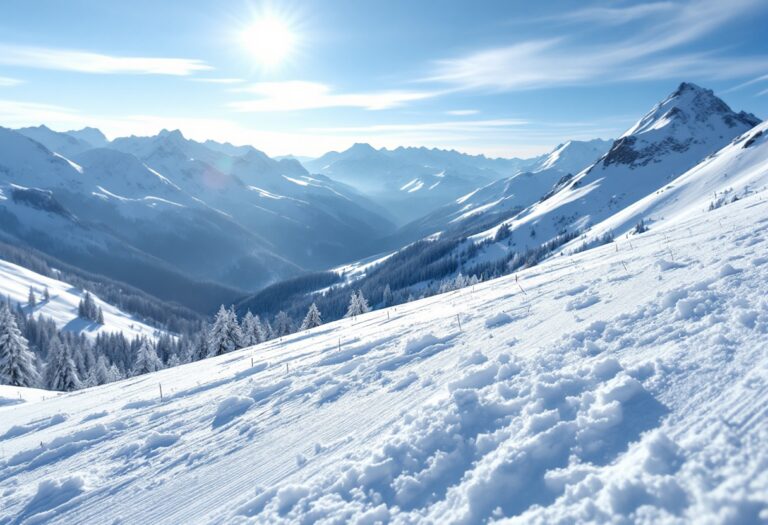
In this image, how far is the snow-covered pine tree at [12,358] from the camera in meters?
39.8

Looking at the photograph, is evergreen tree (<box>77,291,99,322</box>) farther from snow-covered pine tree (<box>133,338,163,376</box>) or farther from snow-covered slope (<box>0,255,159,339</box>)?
snow-covered pine tree (<box>133,338,163,376</box>)

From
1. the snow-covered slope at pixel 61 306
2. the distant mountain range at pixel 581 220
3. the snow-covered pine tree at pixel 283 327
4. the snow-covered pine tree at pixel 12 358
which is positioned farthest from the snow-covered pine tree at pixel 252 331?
the snow-covered slope at pixel 61 306

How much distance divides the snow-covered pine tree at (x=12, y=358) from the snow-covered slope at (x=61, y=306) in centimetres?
7600

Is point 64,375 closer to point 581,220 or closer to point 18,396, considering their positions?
point 18,396

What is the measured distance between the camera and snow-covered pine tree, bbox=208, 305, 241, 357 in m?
46.6

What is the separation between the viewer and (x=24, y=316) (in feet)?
336

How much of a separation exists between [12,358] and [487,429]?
168 feet

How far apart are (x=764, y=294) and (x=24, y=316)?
5340 inches

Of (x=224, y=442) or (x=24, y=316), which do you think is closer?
(x=224, y=442)

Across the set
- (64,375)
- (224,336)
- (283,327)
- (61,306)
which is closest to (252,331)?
(224,336)

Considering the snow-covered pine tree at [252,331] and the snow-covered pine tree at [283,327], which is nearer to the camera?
the snow-covered pine tree at [252,331]

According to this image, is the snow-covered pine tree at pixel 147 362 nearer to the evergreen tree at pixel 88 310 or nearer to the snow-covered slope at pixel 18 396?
the snow-covered slope at pixel 18 396

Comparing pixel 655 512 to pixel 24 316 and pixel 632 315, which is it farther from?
pixel 24 316

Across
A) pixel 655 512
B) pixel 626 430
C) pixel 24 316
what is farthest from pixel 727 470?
pixel 24 316
